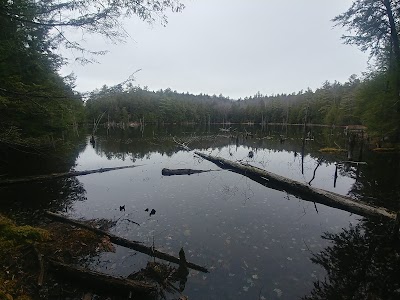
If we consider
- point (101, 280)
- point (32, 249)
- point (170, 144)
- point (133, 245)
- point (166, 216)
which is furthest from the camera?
point (170, 144)

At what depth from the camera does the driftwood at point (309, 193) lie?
11.5 metres

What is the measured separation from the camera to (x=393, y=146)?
34.2 meters

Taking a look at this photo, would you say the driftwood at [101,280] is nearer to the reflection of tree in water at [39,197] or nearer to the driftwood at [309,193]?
the reflection of tree in water at [39,197]

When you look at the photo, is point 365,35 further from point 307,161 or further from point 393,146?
point 393,146

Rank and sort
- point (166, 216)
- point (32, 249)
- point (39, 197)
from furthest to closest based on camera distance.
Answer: point (39, 197) < point (166, 216) < point (32, 249)

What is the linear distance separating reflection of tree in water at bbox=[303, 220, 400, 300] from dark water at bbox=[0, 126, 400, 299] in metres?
0.30

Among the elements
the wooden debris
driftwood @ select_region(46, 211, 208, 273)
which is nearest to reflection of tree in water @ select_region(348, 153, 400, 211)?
driftwood @ select_region(46, 211, 208, 273)

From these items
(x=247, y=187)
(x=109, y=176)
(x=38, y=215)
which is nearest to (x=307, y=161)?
(x=247, y=187)

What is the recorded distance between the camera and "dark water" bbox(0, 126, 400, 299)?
290 inches

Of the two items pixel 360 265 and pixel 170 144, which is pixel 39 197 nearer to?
pixel 360 265

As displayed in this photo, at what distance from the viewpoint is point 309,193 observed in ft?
48.0

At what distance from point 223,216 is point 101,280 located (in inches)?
258

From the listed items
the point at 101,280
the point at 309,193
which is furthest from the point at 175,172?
the point at 101,280

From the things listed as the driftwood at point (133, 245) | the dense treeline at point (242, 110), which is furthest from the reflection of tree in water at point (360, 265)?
the dense treeline at point (242, 110)
